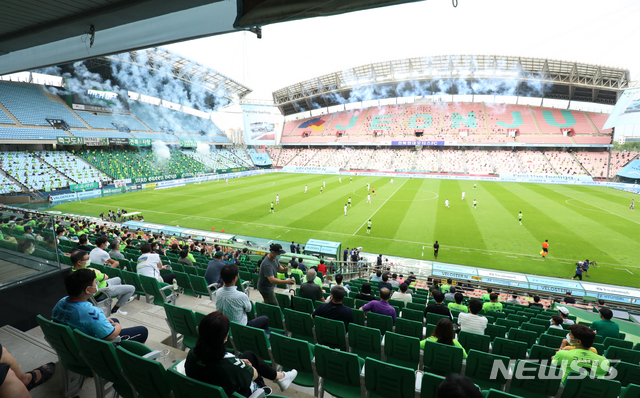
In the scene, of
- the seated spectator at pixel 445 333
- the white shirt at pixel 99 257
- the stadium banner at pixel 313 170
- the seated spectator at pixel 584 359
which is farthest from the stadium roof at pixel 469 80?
the seated spectator at pixel 445 333

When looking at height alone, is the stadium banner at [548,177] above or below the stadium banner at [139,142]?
below

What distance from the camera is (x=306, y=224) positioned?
2545cm

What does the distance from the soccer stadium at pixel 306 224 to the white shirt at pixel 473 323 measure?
54mm

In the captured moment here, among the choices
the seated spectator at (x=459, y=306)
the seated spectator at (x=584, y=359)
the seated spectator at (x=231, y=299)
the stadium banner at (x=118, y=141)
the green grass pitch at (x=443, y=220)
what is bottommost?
the green grass pitch at (x=443, y=220)

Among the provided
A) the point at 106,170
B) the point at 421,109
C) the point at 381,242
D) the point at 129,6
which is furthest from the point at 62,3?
the point at 421,109

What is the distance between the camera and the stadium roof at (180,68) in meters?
49.5

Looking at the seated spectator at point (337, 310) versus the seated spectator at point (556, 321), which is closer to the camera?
the seated spectator at point (337, 310)

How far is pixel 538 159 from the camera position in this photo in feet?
202

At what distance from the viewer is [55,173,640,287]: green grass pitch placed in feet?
63.5

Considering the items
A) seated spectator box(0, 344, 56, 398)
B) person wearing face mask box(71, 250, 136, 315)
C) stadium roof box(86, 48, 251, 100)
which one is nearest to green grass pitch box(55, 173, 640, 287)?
person wearing face mask box(71, 250, 136, 315)

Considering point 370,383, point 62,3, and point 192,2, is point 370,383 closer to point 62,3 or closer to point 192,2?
point 192,2

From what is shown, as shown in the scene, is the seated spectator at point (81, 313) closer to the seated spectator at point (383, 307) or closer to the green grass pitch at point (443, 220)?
the seated spectator at point (383, 307)

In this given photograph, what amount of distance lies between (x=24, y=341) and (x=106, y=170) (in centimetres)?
5121

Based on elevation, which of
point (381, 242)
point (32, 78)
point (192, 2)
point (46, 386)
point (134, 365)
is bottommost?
point (381, 242)
